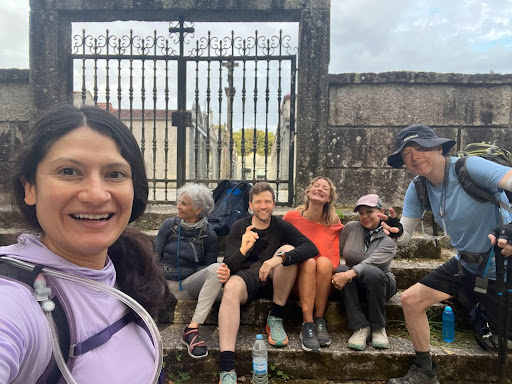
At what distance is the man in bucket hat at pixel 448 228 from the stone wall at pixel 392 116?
2.17 m

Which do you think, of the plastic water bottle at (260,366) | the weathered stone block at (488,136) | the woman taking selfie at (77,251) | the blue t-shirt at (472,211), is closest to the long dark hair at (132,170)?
the woman taking selfie at (77,251)

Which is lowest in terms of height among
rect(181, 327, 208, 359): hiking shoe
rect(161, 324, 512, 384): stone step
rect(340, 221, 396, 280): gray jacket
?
rect(161, 324, 512, 384): stone step

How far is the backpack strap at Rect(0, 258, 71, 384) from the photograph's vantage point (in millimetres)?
771

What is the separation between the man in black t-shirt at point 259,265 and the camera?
287cm

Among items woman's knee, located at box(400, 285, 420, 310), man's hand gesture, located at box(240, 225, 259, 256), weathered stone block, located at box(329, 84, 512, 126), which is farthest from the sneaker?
weathered stone block, located at box(329, 84, 512, 126)

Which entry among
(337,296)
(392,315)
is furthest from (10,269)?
(392,315)

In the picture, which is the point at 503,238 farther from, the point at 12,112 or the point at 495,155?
the point at 12,112

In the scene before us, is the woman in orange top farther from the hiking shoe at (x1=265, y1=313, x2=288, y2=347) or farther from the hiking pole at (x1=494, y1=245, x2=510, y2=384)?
the hiking pole at (x1=494, y1=245, x2=510, y2=384)

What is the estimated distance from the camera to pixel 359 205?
3.44 m

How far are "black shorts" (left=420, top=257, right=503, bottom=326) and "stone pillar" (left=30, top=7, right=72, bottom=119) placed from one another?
516 centimetres

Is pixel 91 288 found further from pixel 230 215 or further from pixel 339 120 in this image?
pixel 339 120

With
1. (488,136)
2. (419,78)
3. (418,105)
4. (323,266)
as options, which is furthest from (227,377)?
(488,136)

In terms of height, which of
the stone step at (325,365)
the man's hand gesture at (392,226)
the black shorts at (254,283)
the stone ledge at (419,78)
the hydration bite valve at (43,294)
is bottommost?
the stone step at (325,365)

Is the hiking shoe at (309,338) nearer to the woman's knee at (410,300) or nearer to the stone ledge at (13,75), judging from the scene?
the woman's knee at (410,300)
